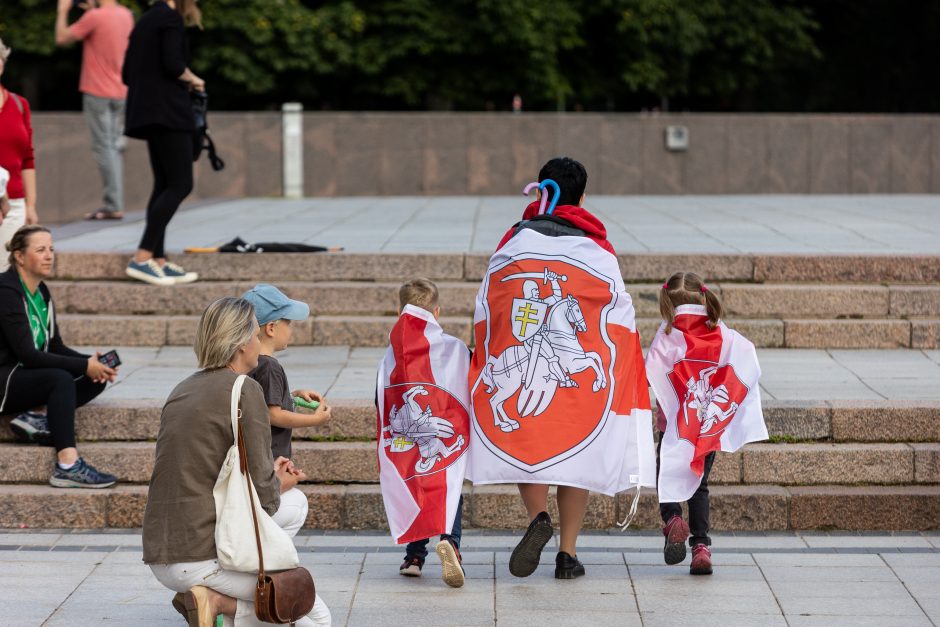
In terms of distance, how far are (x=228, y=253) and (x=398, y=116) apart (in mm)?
10302

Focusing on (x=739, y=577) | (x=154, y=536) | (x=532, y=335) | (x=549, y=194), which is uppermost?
(x=549, y=194)

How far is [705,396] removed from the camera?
5.53 meters

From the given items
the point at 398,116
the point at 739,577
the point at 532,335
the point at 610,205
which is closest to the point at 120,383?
the point at 532,335

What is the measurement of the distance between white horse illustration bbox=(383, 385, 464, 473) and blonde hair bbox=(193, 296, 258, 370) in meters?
1.13

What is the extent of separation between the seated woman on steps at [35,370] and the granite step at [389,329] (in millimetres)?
2232

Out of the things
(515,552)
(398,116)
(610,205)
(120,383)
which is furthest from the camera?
(398,116)

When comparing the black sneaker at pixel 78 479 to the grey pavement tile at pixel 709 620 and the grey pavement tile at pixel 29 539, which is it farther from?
the grey pavement tile at pixel 709 620

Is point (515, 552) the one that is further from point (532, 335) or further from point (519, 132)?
point (519, 132)

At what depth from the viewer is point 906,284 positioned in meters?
9.21

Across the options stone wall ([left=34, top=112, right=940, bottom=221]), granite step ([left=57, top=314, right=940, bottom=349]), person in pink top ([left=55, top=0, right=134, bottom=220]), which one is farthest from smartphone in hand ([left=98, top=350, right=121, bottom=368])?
stone wall ([left=34, top=112, right=940, bottom=221])

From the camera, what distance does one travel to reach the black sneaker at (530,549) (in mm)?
5102

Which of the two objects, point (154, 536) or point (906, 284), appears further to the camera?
point (906, 284)

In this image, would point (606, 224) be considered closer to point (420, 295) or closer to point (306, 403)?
point (420, 295)

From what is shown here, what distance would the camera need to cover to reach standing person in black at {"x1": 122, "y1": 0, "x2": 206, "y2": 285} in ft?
28.8
